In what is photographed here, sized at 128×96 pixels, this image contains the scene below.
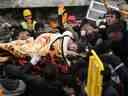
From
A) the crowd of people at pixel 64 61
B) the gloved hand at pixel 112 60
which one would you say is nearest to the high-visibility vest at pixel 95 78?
the crowd of people at pixel 64 61

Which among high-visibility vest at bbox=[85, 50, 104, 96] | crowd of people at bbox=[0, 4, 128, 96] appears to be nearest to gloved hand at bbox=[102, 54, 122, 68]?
crowd of people at bbox=[0, 4, 128, 96]

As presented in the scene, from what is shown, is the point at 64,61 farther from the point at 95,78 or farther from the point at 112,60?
the point at 95,78

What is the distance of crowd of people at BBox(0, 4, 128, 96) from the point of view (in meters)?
5.79

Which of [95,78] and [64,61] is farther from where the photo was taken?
[64,61]

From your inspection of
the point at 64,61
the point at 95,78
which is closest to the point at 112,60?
the point at 95,78

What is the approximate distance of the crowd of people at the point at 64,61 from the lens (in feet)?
19.0

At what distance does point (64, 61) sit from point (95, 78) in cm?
290

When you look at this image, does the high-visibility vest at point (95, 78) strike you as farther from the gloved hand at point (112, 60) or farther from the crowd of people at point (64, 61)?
the gloved hand at point (112, 60)

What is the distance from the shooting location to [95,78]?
17.0ft

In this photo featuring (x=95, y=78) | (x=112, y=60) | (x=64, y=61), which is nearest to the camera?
(x=95, y=78)

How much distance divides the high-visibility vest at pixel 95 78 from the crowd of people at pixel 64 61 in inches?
3.4

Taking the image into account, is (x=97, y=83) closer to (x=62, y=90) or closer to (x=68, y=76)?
(x=62, y=90)

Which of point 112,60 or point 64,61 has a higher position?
point 112,60

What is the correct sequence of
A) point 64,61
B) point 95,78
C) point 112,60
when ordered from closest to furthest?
point 95,78, point 112,60, point 64,61
